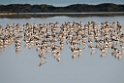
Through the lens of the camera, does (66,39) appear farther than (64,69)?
Yes

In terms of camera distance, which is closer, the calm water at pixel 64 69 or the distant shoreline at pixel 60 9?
the calm water at pixel 64 69

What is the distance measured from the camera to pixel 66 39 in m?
15.0

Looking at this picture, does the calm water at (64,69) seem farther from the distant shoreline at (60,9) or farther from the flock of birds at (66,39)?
the distant shoreline at (60,9)

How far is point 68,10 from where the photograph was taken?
2934cm

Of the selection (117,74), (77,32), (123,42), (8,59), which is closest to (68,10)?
(77,32)

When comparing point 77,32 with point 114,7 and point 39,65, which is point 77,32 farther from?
point 114,7

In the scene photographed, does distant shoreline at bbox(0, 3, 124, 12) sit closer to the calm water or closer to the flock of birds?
the flock of birds

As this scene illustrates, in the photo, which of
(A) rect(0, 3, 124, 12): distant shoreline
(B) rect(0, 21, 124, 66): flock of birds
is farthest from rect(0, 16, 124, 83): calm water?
(A) rect(0, 3, 124, 12): distant shoreline

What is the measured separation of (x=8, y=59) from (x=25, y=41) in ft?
8.01

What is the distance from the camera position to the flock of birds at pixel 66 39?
12953 mm

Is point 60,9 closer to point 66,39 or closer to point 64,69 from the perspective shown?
point 66,39

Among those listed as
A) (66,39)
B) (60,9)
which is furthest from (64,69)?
(60,9)

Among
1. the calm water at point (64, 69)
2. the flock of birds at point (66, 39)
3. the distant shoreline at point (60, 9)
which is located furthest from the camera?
the distant shoreline at point (60, 9)

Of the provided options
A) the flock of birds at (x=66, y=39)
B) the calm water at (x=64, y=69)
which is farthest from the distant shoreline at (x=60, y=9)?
the calm water at (x=64, y=69)
